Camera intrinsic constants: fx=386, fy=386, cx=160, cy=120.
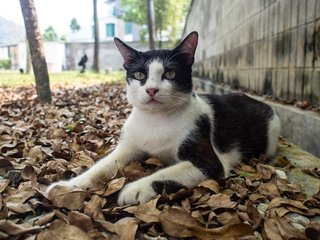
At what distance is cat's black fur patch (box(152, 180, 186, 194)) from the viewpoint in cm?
216

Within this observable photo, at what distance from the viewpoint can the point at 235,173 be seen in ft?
9.00

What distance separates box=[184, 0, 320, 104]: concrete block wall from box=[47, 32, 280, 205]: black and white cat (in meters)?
1.11

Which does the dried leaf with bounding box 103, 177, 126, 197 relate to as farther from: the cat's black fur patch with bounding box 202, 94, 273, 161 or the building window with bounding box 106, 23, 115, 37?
the building window with bounding box 106, 23, 115, 37

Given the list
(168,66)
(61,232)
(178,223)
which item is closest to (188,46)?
(168,66)

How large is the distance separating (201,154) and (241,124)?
815 millimetres

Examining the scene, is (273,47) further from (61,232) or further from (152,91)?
(61,232)

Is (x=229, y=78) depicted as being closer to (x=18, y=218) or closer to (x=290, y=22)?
(x=290, y=22)

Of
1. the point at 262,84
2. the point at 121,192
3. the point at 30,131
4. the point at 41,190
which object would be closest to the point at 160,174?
the point at 121,192

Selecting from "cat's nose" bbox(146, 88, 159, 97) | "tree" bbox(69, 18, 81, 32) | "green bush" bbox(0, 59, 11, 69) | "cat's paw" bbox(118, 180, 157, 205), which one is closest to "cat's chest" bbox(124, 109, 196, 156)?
"cat's nose" bbox(146, 88, 159, 97)

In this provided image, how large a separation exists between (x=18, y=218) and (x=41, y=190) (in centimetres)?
37

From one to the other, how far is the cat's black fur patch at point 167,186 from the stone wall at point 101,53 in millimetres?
35134

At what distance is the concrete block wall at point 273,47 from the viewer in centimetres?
343

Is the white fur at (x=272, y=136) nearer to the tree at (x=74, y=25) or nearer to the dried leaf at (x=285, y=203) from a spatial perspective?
the dried leaf at (x=285, y=203)

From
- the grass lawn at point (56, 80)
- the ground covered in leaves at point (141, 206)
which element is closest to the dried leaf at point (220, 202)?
the ground covered in leaves at point (141, 206)
